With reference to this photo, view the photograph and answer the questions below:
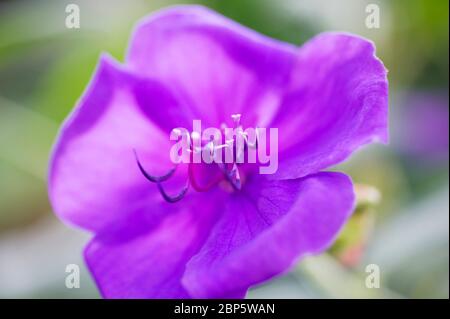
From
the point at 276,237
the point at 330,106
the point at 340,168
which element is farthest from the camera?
the point at 340,168

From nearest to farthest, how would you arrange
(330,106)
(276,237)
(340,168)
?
(276,237) < (330,106) < (340,168)

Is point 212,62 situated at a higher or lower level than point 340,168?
higher

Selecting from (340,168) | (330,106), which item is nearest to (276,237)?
(330,106)

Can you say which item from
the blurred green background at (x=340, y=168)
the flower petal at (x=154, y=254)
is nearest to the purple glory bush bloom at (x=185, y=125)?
the flower petal at (x=154, y=254)

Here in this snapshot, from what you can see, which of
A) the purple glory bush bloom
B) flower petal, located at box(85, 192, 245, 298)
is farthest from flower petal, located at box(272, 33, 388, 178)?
flower petal, located at box(85, 192, 245, 298)

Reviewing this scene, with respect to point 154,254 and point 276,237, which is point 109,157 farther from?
point 276,237

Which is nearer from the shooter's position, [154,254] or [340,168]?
[154,254]

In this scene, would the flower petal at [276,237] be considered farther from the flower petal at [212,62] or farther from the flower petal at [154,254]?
Answer: the flower petal at [212,62]
